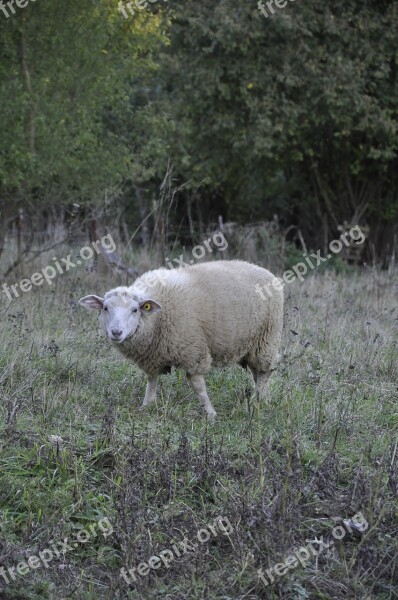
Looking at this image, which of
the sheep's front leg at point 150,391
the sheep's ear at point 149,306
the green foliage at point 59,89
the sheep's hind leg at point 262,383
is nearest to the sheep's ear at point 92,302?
the sheep's ear at point 149,306

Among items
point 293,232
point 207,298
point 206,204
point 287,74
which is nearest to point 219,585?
point 207,298

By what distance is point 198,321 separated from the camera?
22.3 feet

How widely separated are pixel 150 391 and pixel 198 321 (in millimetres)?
683

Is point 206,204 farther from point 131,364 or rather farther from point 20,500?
point 20,500

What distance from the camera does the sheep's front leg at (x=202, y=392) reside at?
6.46m

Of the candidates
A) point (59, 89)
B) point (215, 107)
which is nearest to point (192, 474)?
point (59, 89)

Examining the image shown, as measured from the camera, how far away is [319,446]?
5.76 meters

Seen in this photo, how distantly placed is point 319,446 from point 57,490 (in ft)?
5.95

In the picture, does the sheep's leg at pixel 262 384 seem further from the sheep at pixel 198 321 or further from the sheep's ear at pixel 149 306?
the sheep's ear at pixel 149 306

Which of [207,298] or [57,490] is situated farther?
[207,298]

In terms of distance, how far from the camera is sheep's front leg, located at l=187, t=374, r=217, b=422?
6.46 metres

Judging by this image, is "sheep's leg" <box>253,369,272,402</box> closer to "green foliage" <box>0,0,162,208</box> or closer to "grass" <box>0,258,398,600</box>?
"grass" <box>0,258,398,600</box>

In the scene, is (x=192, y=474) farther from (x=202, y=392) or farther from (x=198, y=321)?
(x=198, y=321)

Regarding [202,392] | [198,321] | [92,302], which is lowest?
[202,392]
